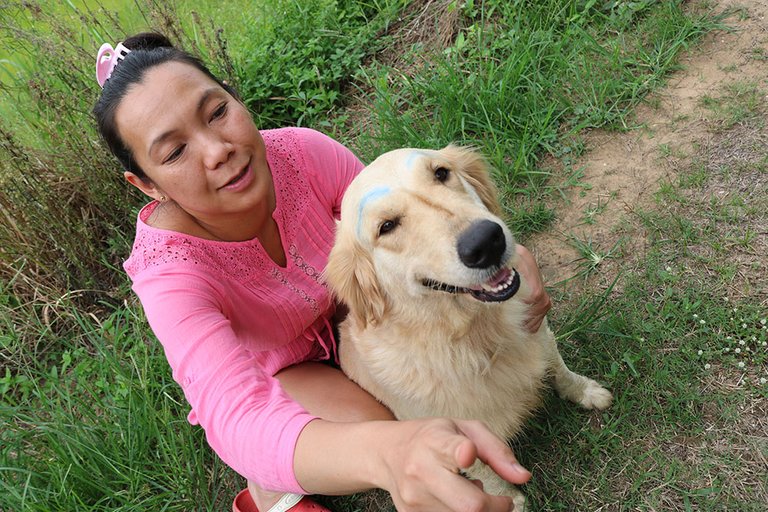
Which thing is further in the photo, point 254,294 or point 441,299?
point 254,294

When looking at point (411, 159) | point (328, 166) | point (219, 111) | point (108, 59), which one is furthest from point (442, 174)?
point (108, 59)

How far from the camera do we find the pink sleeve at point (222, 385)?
4.09ft

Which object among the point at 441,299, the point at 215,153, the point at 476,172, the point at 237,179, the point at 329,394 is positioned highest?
the point at 215,153

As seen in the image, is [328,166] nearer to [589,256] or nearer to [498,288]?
[498,288]

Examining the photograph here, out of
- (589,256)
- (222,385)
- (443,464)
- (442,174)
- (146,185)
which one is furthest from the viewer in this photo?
(589,256)

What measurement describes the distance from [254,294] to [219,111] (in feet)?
2.20

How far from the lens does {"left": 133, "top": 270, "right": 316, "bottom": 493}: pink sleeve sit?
1.25 metres

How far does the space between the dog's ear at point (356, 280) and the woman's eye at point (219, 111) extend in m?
0.57

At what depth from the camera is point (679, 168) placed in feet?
8.61

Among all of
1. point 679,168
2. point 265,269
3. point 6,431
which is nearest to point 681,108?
point 679,168

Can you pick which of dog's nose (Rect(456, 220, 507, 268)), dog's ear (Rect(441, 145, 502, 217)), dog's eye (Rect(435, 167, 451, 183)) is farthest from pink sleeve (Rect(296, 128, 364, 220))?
dog's nose (Rect(456, 220, 507, 268))

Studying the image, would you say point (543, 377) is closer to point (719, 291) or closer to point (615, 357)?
point (615, 357)

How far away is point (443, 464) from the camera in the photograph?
0.85 metres

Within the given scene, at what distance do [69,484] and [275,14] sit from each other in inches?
139
